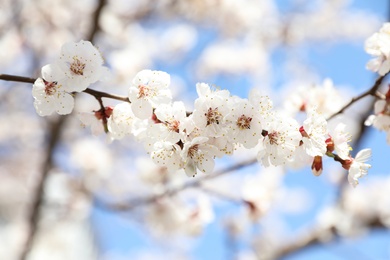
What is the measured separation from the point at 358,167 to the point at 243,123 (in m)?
0.34

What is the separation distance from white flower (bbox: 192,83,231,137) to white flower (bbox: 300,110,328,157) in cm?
19

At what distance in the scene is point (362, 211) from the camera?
409 centimetres

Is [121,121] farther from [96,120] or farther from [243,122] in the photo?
[243,122]

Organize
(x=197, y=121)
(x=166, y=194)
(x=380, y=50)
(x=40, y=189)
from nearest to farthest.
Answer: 1. (x=197, y=121)
2. (x=380, y=50)
3. (x=166, y=194)
4. (x=40, y=189)

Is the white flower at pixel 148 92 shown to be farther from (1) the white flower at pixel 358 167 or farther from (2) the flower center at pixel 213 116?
(1) the white flower at pixel 358 167

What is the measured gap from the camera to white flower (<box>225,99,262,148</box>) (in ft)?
3.16

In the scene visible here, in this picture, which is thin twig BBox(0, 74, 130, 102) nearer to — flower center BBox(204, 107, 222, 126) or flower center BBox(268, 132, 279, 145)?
flower center BBox(204, 107, 222, 126)

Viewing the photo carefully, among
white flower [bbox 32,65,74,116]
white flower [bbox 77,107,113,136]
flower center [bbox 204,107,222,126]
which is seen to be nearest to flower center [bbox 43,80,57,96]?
white flower [bbox 32,65,74,116]

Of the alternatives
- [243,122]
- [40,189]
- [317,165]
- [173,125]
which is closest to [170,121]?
[173,125]

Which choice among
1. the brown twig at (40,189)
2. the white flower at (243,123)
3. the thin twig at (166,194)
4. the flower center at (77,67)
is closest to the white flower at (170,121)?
the white flower at (243,123)

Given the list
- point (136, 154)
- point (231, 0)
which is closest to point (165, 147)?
point (231, 0)

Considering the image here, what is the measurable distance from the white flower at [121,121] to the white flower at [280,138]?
1.11 ft

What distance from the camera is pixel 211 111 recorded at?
96 cm

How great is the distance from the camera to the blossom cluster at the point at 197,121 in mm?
967
